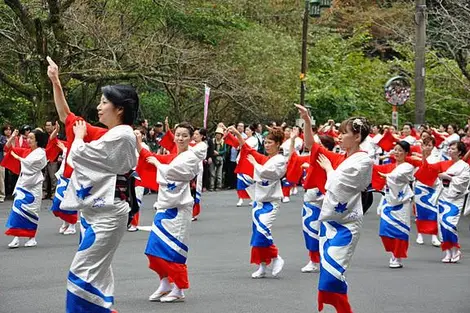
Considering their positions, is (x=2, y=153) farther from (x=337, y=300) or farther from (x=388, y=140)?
(x=337, y=300)

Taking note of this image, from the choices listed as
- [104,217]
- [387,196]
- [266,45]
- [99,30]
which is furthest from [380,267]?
[266,45]

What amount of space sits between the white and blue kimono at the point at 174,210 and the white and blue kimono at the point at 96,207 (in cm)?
234

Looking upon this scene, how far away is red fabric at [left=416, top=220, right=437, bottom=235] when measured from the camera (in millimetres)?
14609

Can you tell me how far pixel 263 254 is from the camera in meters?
10.8

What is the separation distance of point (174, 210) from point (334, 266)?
7.61 feet

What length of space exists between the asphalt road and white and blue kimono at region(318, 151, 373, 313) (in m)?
1.06

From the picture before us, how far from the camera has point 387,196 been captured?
1251 centimetres

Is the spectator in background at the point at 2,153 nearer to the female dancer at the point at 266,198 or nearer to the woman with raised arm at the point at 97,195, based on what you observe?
the female dancer at the point at 266,198

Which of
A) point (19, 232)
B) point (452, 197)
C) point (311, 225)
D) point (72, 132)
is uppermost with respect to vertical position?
point (72, 132)

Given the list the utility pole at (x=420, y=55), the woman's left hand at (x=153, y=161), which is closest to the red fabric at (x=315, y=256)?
the woman's left hand at (x=153, y=161)

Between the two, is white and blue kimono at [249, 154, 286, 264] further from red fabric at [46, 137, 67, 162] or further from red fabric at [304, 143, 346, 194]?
red fabric at [46, 137, 67, 162]

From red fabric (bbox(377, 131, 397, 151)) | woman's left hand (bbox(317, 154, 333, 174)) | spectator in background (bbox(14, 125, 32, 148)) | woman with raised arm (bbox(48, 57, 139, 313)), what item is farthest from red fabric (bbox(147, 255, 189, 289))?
spectator in background (bbox(14, 125, 32, 148))

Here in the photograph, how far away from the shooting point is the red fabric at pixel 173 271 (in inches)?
356

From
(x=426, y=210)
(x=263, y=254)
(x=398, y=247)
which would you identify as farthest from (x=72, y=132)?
(x=426, y=210)
